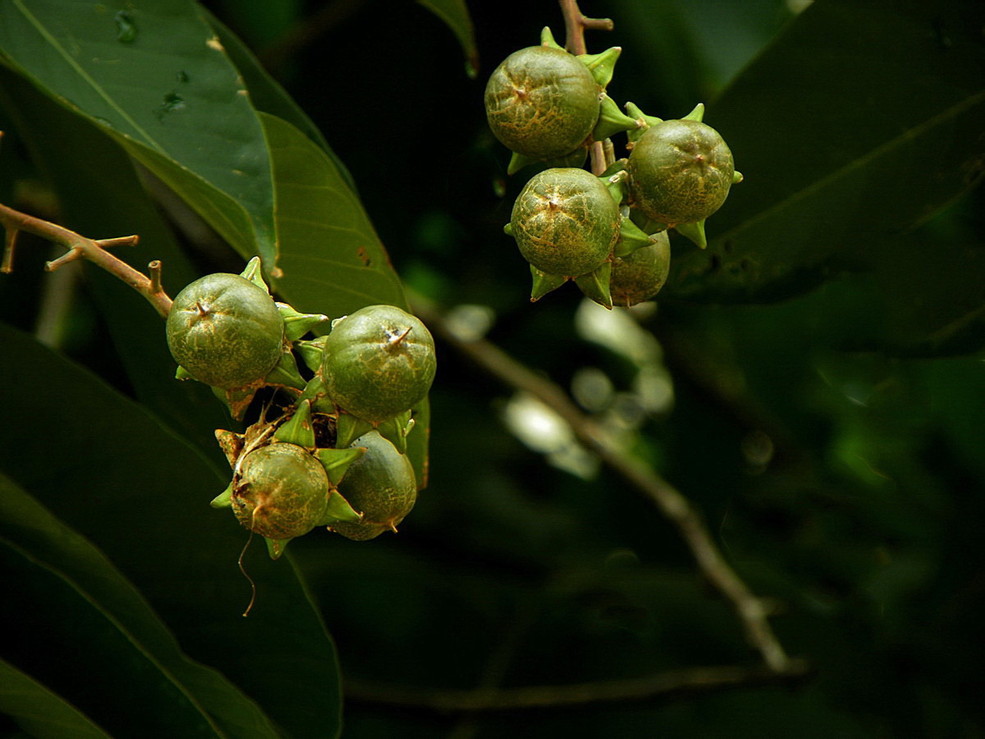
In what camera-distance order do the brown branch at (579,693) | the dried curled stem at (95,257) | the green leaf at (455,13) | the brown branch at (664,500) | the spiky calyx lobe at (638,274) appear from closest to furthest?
the dried curled stem at (95,257), the spiky calyx lobe at (638,274), the green leaf at (455,13), the brown branch at (579,693), the brown branch at (664,500)

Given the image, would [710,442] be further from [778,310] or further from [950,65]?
[950,65]

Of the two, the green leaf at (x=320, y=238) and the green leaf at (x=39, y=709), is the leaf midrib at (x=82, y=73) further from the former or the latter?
the green leaf at (x=39, y=709)

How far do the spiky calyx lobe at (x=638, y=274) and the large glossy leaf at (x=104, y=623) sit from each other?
535 mm

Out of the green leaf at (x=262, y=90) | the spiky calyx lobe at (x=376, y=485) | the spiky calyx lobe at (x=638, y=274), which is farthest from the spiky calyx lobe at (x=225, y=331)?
the green leaf at (x=262, y=90)

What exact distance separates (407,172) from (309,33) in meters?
0.30

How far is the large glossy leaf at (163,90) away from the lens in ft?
3.31

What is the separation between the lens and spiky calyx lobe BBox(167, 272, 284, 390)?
2.71 feet

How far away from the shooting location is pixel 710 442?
2709 mm

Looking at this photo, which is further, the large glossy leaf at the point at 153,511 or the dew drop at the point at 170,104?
the large glossy leaf at the point at 153,511

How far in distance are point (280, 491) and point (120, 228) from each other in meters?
0.62

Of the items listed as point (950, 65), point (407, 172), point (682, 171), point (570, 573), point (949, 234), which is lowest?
point (570, 573)

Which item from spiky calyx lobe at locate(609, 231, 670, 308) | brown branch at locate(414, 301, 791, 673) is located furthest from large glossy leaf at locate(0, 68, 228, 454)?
brown branch at locate(414, 301, 791, 673)

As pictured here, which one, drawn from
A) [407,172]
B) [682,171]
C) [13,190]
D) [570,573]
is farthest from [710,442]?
[682,171]

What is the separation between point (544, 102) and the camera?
0.97 m
